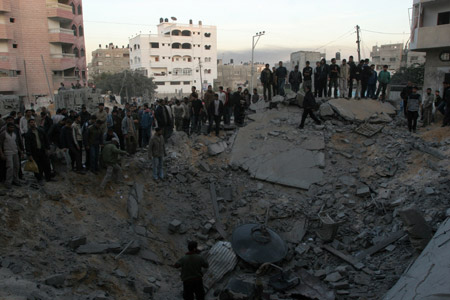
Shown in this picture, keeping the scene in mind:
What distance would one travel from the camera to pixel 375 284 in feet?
22.7

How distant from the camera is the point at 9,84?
3105cm

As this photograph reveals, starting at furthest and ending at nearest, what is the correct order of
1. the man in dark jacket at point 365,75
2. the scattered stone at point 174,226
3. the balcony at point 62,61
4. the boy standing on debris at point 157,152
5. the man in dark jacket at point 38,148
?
the balcony at point 62,61 < the man in dark jacket at point 365,75 < the boy standing on debris at point 157,152 < the scattered stone at point 174,226 < the man in dark jacket at point 38,148

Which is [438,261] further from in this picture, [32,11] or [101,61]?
[101,61]

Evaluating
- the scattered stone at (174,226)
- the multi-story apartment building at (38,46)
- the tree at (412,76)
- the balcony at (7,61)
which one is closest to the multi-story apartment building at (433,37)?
the tree at (412,76)

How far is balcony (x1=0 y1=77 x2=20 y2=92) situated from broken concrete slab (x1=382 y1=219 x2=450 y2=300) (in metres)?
34.5

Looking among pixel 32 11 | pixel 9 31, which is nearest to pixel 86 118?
pixel 9 31

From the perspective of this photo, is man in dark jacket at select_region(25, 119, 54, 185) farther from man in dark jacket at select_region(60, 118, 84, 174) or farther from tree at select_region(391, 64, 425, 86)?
tree at select_region(391, 64, 425, 86)

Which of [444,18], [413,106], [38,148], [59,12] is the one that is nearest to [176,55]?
[59,12]

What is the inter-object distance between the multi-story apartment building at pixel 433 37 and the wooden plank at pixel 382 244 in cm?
1488

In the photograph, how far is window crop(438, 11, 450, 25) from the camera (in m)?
19.3

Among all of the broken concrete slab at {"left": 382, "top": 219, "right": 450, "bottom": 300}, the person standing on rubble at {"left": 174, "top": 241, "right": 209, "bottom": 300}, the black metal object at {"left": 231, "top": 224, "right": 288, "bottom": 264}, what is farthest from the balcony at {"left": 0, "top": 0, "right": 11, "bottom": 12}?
the broken concrete slab at {"left": 382, "top": 219, "right": 450, "bottom": 300}

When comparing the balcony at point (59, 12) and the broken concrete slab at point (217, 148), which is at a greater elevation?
the balcony at point (59, 12)

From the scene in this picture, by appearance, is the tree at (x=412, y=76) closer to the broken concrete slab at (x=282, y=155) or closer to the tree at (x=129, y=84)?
the broken concrete slab at (x=282, y=155)

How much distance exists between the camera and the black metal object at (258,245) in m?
8.24
